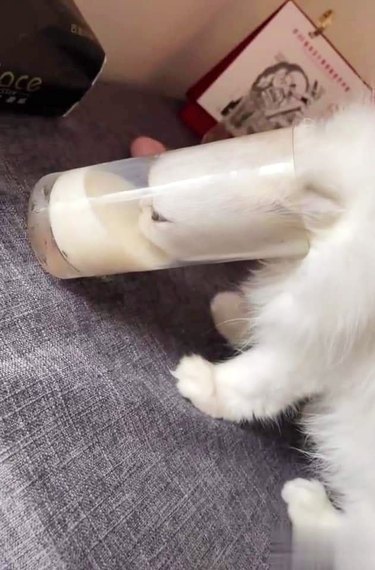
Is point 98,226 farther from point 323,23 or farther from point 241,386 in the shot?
point 323,23

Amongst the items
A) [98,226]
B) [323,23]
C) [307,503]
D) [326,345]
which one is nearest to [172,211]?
[98,226]

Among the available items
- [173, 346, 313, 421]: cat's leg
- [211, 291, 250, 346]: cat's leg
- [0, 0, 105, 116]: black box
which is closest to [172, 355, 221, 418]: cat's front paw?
[173, 346, 313, 421]: cat's leg

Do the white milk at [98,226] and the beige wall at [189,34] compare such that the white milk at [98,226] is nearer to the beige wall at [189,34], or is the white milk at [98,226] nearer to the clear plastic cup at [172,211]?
the clear plastic cup at [172,211]

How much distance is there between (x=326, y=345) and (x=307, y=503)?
249 millimetres

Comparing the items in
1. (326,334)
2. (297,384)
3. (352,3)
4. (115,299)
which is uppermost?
(352,3)

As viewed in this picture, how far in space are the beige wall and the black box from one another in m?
0.24

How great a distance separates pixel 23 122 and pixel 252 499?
1.83ft

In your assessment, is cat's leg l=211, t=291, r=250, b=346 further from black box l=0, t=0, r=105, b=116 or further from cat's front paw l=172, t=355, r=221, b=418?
black box l=0, t=0, r=105, b=116

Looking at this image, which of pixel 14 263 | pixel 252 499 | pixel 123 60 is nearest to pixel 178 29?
pixel 123 60

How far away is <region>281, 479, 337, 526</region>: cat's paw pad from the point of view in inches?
35.1

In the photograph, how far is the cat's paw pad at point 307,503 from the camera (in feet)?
2.93

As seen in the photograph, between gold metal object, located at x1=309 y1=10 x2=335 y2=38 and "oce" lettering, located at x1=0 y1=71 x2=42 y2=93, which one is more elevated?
gold metal object, located at x1=309 y1=10 x2=335 y2=38

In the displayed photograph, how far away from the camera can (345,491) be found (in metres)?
0.88

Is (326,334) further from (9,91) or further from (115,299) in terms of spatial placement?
(9,91)
